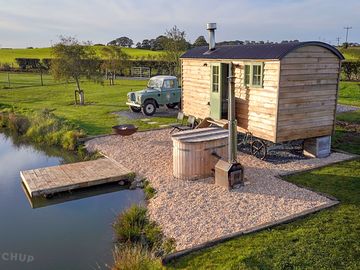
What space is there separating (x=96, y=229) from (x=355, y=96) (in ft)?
61.9

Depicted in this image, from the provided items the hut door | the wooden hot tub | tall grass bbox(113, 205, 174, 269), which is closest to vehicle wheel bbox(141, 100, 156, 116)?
the hut door

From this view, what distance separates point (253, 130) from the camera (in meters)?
10.1

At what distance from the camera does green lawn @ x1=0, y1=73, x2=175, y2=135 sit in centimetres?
1498

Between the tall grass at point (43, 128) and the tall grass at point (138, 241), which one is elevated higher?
the tall grass at point (43, 128)

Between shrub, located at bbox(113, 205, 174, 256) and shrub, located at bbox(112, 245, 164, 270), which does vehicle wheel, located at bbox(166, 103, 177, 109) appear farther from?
shrub, located at bbox(112, 245, 164, 270)

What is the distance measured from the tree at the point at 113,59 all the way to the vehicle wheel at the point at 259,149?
77.2 ft

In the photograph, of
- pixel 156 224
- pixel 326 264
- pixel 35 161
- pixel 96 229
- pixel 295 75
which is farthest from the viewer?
pixel 35 161

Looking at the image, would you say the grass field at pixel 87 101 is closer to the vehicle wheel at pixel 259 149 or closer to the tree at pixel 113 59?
the tree at pixel 113 59

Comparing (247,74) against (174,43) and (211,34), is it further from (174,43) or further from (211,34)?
(174,43)

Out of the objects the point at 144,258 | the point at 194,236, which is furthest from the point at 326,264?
the point at 144,258

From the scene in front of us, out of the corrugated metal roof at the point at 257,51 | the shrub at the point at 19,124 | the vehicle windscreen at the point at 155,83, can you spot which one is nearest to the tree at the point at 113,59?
the vehicle windscreen at the point at 155,83

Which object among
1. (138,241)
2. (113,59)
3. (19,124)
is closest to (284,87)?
(138,241)

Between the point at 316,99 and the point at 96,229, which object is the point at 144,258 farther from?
the point at 316,99

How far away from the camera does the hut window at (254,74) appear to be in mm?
9481
